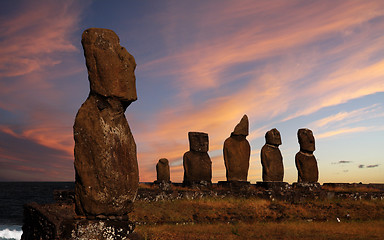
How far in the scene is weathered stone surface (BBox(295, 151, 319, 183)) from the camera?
22.5 m

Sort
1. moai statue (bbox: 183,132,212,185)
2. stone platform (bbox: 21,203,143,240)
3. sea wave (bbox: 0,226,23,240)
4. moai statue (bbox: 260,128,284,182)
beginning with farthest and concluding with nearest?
sea wave (bbox: 0,226,23,240) < moai statue (bbox: 260,128,284,182) < moai statue (bbox: 183,132,212,185) < stone platform (bbox: 21,203,143,240)

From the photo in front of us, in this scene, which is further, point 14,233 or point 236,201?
point 14,233

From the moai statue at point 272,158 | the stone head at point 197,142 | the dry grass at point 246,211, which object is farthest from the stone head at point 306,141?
the stone head at point 197,142

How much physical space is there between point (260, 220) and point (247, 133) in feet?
21.6

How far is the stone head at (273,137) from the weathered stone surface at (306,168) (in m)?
1.93

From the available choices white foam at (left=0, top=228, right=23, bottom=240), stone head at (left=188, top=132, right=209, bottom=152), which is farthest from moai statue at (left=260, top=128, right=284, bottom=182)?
white foam at (left=0, top=228, right=23, bottom=240)

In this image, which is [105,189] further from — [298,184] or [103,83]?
[298,184]

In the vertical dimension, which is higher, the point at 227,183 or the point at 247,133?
the point at 247,133

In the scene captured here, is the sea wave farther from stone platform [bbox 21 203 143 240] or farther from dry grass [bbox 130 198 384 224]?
stone platform [bbox 21 203 143 240]

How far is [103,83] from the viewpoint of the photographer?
700 centimetres

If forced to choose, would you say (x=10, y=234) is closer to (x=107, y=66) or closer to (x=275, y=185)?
(x=275, y=185)

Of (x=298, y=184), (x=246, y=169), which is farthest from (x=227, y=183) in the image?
(x=298, y=184)

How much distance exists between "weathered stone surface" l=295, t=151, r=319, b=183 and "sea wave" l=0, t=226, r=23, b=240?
21.8 metres

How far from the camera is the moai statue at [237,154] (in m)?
20.6
